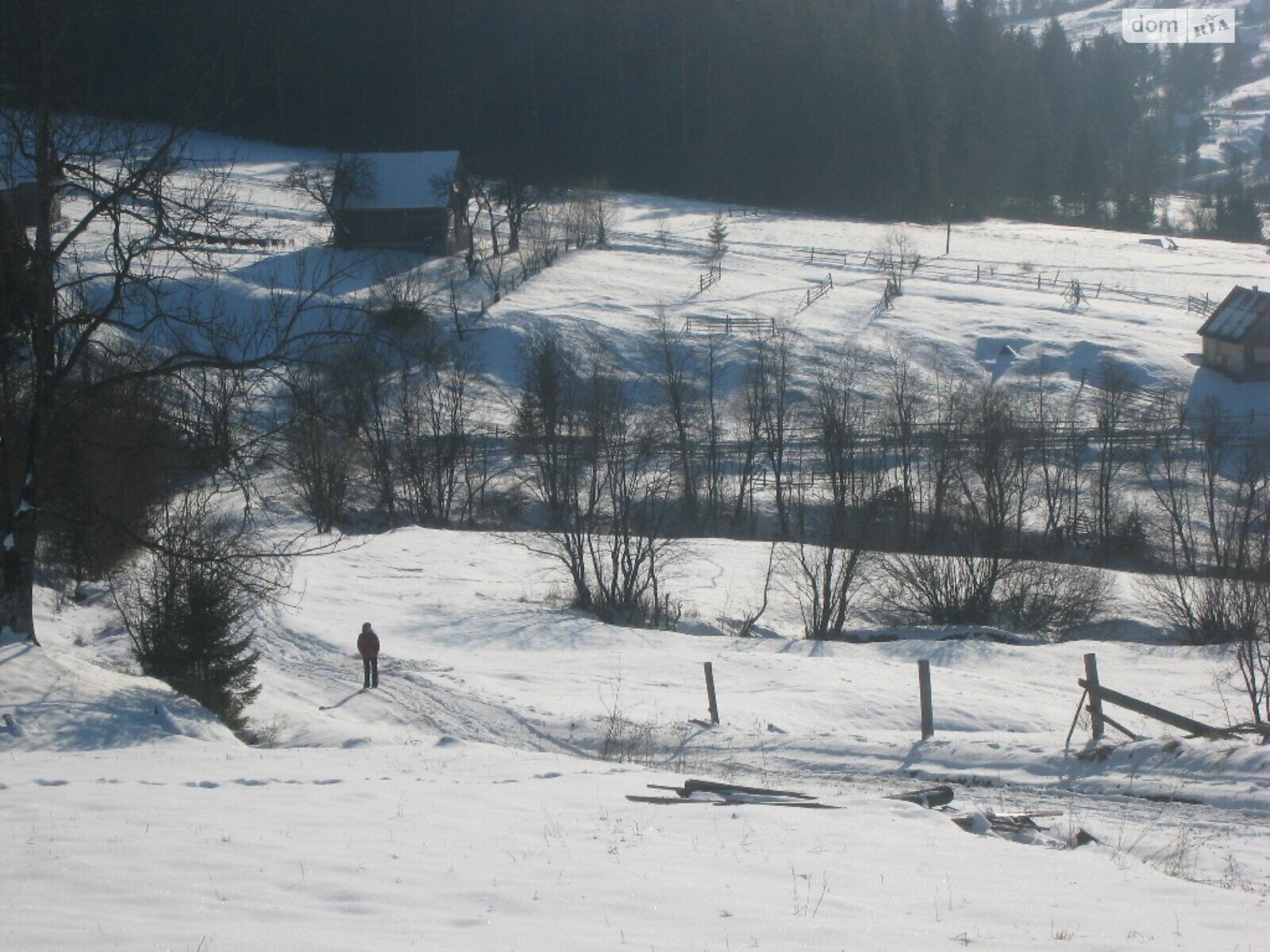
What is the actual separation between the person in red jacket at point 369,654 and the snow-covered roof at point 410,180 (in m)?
50.8

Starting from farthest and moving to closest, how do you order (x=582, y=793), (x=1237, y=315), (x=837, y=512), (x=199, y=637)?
(x=1237, y=315)
(x=837, y=512)
(x=199, y=637)
(x=582, y=793)

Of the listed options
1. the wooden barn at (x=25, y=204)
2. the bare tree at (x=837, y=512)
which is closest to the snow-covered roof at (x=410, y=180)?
the bare tree at (x=837, y=512)

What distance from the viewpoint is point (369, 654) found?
18281 mm

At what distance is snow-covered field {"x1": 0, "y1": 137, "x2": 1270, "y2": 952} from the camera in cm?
607

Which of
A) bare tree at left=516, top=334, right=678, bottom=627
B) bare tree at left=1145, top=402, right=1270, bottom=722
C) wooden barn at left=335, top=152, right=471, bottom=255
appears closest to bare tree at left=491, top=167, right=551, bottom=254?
wooden barn at left=335, top=152, right=471, bottom=255

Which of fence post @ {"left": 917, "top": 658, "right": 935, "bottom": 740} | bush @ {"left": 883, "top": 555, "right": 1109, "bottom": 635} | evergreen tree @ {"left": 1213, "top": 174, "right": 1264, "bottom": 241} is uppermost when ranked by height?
evergreen tree @ {"left": 1213, "top": 174, "right": 1264, "bottom": 241}

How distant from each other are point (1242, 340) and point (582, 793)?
5259 centimetres

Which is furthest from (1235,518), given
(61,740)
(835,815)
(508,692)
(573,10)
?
(573,10)

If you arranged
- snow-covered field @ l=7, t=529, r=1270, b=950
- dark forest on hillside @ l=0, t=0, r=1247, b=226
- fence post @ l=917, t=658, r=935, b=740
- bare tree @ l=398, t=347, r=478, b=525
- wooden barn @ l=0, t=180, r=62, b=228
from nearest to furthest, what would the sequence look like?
snow-covered field @ l=7, t=529, r=1270, b=950, wooden barn @ l=0, t=180, r=62, b=228, fence post @ l=917, t=658, r=935, b=740, bare tree @ l=398, t=347, r=478, b=525, dark forest on hillside @ l=0, t=0, r=1247, b=226

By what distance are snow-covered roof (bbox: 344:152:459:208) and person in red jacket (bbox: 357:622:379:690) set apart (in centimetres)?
5075

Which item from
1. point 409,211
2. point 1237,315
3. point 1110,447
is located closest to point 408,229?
point 409,211

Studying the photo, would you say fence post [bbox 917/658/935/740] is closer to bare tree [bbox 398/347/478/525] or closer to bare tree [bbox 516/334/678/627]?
bare tree [bbox 516/334/678/627]

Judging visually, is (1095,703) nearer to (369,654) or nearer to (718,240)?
(369,654)

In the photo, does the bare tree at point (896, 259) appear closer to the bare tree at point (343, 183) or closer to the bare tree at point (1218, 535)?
the bare tree at point (1218, 535)
